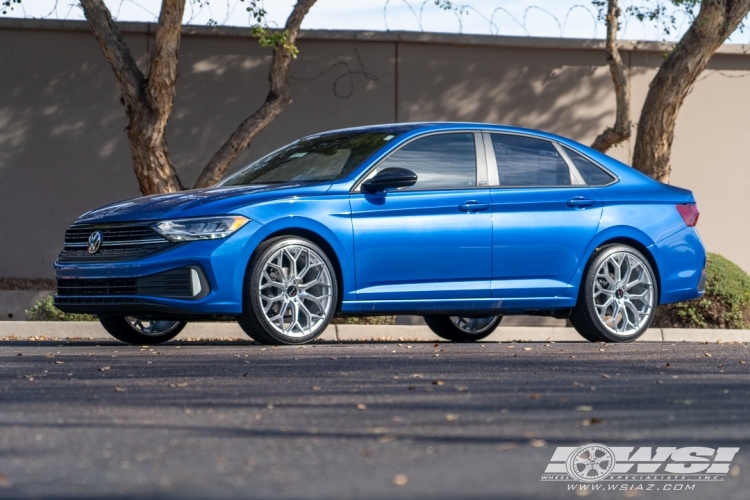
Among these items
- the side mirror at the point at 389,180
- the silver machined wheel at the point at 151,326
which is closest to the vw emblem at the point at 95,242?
the silver machined wheel at the point at 151,326

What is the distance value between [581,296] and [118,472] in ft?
20.4

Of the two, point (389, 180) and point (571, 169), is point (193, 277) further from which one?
point (571, 169)

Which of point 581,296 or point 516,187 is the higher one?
point 516,187

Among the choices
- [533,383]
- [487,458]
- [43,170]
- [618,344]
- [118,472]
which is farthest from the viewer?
[43,170]

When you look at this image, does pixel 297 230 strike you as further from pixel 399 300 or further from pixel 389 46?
pixel 389 46

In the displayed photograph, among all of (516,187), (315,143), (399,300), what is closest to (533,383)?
(399,300)

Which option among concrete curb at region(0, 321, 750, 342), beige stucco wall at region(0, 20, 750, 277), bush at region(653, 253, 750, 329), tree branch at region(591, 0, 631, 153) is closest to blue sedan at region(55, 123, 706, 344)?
concrete curb at region(0, 321, 750, 342)

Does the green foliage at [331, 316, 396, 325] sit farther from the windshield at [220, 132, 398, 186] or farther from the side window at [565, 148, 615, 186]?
the side window at [565, 148, 615, 186]

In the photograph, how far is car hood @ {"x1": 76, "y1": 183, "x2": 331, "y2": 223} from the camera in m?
8.30

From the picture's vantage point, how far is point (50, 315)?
12.6 metres

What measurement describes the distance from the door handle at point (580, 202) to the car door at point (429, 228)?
708 mm

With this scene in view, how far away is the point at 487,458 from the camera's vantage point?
413 cm

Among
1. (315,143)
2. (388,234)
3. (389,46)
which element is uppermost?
(389,46)

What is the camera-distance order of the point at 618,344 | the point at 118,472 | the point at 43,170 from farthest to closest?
the point at 43,170, the point at 618,344, the point at 118,472
